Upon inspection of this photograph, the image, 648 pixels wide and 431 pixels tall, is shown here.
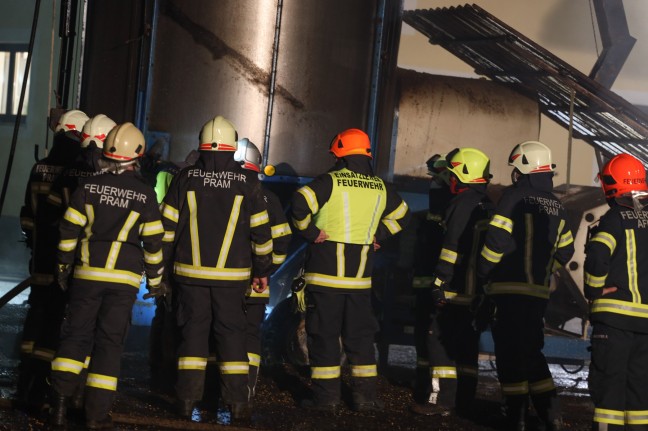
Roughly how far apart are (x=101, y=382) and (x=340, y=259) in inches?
74.8

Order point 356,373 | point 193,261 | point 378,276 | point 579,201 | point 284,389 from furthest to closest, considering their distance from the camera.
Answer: point 579,201 < point 378,276 < point 284,389 < point 356,373 < point 193,261

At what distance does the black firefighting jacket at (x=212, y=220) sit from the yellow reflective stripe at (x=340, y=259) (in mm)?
656

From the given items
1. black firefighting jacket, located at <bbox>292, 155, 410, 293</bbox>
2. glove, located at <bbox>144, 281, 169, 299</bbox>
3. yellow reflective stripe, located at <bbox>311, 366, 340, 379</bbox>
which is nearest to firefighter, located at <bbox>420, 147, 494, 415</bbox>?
black firefighting jacket, located at <bbox>292, 155, 410, 293</bbox>

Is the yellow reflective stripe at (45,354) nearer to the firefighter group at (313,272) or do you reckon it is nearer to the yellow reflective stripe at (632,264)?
the firefighter group at (313,272)

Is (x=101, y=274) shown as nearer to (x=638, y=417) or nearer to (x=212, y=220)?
(x=212, y=220)

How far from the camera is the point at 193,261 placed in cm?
593

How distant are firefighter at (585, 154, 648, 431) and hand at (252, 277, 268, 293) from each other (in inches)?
84.6

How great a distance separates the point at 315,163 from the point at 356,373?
2.38 m

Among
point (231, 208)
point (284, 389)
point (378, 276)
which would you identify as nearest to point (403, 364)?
point (378, 276)

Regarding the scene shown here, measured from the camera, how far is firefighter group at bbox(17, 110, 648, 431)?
5.46 m

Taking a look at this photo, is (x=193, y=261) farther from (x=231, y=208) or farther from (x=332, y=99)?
(x=332, y=99)

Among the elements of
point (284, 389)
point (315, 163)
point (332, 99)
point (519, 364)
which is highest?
point (332, 99)

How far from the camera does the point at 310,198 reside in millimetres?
6379

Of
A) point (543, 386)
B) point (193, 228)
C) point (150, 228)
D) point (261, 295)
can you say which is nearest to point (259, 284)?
point (261, 295)
